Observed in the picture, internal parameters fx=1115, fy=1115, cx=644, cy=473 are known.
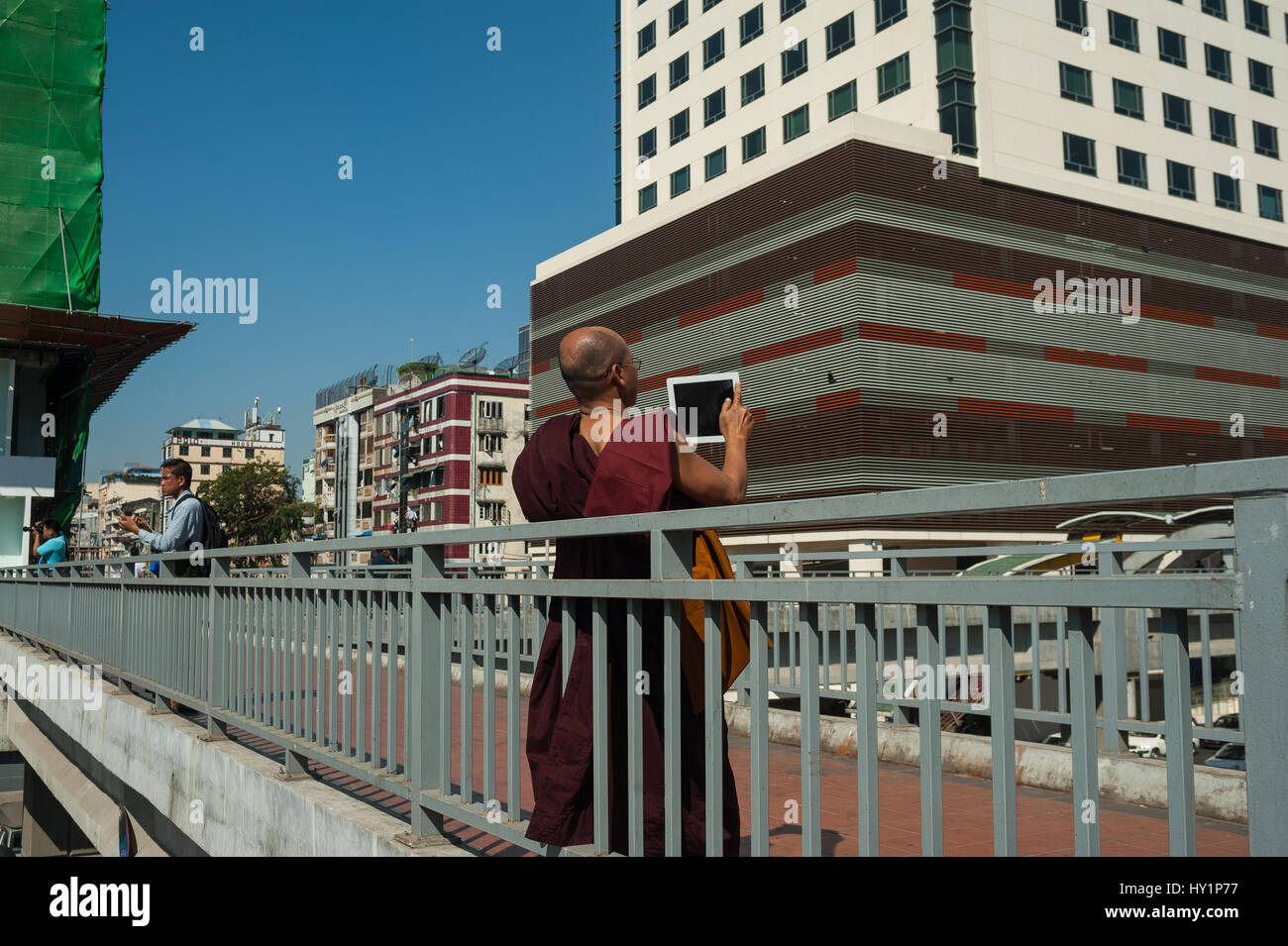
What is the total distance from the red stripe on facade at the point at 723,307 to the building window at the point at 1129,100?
14.0 m

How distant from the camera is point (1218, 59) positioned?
40.4m

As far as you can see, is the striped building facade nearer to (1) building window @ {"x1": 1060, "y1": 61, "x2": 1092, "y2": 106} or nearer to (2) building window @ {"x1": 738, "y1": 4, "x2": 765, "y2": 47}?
(1) building window @ {"x1": 1060, "y1": 61, "x2": 1092, "y2": 106}

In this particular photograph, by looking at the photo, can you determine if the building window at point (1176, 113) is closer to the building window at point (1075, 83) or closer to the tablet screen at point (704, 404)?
the building window at point (1075, 83)

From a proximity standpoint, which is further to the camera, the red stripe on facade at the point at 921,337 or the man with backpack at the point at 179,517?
the red stripe on facade at the point at 921,337

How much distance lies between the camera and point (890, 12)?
36125mm

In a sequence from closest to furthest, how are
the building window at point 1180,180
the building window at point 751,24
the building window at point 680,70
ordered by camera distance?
1. the building window at point 1180,180
2. the building window at point 751,24
3. the building window at point 680,70

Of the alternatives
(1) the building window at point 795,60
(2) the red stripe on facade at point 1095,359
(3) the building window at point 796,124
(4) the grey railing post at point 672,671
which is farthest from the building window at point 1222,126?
(4) the grey railing post at point 672,671

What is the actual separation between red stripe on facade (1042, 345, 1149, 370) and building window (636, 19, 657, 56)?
21.6 metres

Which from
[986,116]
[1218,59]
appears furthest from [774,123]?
[1218,59]

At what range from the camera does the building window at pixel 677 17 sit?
147ft

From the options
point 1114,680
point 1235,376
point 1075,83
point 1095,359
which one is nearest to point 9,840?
point 1114,680
